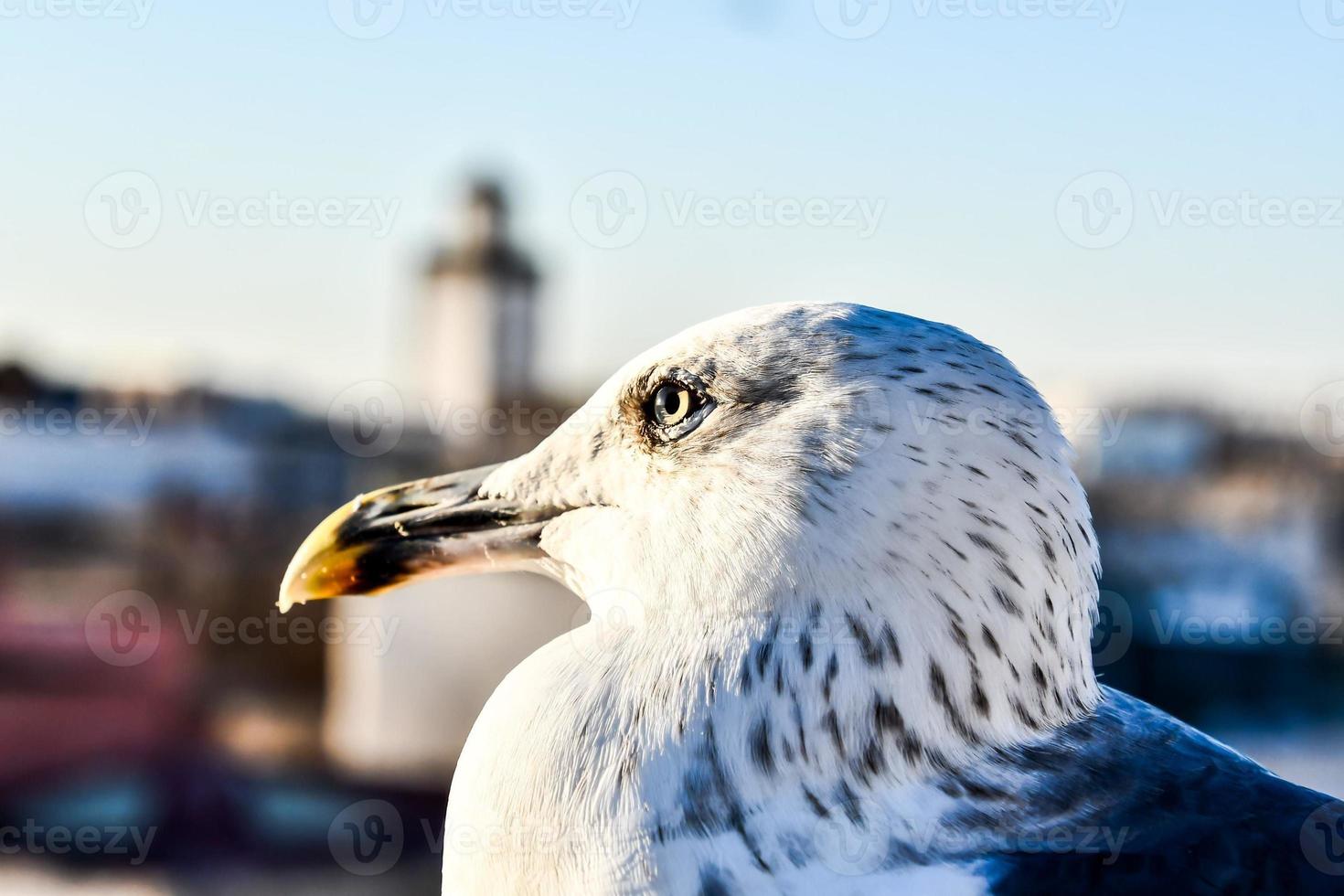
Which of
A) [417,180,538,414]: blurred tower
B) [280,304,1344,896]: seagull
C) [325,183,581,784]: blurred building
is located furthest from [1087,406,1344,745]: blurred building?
[417,180,538,414]: blurred tower

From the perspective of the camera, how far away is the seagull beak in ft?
5.65

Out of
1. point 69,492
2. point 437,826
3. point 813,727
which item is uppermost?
point 813,727

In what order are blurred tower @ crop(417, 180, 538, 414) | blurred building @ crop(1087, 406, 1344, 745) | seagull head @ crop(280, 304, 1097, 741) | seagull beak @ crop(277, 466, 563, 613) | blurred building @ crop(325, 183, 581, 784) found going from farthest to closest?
blurred tower @ crop(417, 180, 538, 414), blurred building @ crop(1087, 406, 1344, 745), blurred building @ crop(325, 183, 581, 784), seagull beak @ crop(277, 466, 563, 613), seagull head @ crop(280, 304, 1097, 741)

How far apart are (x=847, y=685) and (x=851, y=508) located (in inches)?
8.3

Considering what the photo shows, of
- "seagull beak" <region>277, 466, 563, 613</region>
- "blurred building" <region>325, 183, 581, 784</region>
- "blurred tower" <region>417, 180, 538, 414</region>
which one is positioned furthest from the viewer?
"blurred tower" <region>417, 180, 538, 414</region>

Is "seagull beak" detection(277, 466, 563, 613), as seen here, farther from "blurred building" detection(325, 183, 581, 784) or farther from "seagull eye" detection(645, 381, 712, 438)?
"blurred building" detection(325, 183, 581, 784)

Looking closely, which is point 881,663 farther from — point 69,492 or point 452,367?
point 452,367

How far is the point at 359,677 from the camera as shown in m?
12.6

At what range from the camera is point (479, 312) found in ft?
89.5

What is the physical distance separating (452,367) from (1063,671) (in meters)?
26.3

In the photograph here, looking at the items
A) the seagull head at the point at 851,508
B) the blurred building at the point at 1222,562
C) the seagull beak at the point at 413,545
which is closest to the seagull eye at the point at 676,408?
the seagull head at the point at 851,508

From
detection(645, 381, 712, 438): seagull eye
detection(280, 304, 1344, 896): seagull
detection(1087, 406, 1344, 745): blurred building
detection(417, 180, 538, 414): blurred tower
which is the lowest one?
detection(1087, 406, 1344, 745): blurred building

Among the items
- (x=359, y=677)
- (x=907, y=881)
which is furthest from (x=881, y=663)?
(x=359, y=677)

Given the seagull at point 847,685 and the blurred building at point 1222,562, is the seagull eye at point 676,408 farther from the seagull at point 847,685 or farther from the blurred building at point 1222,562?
the blurred building at point 1222,562
